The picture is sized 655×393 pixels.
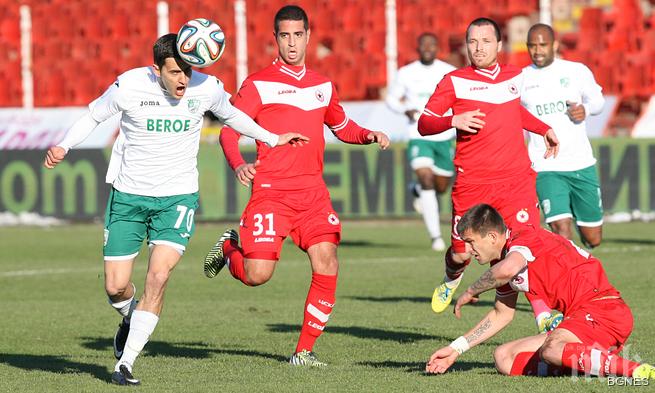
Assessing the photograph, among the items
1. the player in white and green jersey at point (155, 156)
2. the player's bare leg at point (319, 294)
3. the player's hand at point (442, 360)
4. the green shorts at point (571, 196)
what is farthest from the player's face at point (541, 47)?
the player's hand at point (442, 360)

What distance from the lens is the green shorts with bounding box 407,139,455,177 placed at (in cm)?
1725

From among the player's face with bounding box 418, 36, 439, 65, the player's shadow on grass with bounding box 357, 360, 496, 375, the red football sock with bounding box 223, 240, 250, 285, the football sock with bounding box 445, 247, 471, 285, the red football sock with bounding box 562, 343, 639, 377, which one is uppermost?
the player's face with bounding box 418, 36, 439, 65

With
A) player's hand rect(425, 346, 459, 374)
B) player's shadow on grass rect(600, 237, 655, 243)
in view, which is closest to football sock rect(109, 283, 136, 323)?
player's hand rect(425, 346, 459, 374)

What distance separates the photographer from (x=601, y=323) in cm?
753

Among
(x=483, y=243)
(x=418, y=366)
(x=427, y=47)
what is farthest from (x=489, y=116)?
(x=427, y=47)

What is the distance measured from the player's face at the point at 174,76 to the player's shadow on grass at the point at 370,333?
296 centimetres

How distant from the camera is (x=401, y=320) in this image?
37.0 ft

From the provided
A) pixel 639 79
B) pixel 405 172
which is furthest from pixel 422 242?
pixel 639 79

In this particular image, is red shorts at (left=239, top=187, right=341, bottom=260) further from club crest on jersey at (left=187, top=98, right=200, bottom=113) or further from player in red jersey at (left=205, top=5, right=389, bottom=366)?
club crest on jersey at (left=187, top=98, right=200, bottom=113)

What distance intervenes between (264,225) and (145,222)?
86 centimetres

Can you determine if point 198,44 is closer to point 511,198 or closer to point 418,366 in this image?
point 418,366

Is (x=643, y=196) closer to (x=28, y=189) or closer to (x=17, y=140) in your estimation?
(x=28, y=189)

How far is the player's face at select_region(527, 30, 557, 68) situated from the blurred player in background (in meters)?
4.73

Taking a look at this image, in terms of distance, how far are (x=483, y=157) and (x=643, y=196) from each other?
12.4 metres
